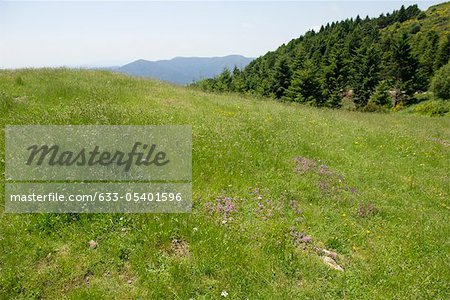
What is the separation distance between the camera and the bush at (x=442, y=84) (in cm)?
4750

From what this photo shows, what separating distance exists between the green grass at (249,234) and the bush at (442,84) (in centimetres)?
4503

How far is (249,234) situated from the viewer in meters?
6.43

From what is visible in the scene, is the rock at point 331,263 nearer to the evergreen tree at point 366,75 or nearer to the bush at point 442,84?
the evergreen tree at point 366,75

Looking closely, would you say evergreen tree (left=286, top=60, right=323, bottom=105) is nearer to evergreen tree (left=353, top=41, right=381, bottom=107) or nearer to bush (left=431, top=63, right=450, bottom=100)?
evergreen tree (left=353, top=41, right=381, bottom=107)

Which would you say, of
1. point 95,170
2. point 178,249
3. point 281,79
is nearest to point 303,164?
point 178,249

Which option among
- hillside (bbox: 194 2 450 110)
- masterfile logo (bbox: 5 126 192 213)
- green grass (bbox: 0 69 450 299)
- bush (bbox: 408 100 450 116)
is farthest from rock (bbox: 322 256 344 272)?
bush (bbox: 408 100 450 116)

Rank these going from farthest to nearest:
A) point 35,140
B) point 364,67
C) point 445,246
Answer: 1. point 364,67
2. point 35,140
3. point 445,246

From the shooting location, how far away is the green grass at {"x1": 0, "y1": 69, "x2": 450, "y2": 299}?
519 cm

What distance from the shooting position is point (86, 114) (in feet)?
34.0

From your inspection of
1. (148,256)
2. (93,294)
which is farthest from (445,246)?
(93,294)

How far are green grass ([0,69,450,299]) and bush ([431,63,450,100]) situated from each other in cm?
4503

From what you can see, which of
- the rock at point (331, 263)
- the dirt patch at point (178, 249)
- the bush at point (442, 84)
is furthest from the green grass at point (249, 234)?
the bush at point (442, 84)

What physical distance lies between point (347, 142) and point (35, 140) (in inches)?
505

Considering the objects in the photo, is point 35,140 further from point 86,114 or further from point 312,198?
point 312,198
